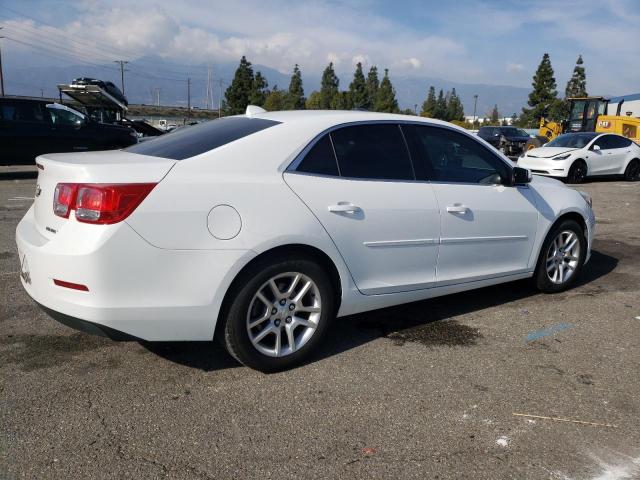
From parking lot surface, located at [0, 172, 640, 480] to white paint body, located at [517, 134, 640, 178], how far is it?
1142 centimetres

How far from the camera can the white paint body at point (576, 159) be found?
15.1 meters

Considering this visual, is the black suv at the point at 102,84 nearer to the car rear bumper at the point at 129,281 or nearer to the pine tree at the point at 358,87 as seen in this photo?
the car rear bumper at the point at 129,281

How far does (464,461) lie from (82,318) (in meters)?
2.04

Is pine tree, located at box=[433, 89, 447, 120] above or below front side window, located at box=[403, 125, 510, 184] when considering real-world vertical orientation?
above

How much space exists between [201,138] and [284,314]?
1.26 metres

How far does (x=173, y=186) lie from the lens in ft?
9.91

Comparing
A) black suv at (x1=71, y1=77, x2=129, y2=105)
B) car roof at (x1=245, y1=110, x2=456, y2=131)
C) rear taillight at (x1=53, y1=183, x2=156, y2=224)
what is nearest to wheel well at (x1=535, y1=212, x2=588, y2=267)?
car roof at (x1=245, y1=110, x2=456, y2=131)

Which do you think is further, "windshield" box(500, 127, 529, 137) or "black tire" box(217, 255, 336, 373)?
"windshield" box(500, 127, 529, 137)

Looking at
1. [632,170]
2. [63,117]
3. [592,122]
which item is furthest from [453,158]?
[592,122]

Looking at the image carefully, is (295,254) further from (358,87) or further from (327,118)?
(358,87)

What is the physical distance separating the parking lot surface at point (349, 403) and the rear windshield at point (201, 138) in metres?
1.31

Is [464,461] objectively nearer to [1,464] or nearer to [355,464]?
[355,464]

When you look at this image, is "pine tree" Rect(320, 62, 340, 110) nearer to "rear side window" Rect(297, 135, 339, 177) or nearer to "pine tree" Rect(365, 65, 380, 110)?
"pine tree" Rect(365, 65, 380, 110)

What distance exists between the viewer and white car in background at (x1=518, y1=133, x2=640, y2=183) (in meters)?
15.1
